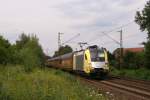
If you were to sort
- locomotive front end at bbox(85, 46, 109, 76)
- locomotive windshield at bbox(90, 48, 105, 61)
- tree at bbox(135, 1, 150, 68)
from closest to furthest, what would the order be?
locomotive front end at bbox(85, 46, 109, 76) < locomotive windshield at bbox(90, 48, 105, 61) < tree at bbox(135, 1, 150, 68)

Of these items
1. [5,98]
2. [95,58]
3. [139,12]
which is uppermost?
[139,12]

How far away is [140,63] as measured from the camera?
70438 millimetres

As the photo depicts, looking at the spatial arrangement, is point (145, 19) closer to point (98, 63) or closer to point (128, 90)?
point (98, 63)

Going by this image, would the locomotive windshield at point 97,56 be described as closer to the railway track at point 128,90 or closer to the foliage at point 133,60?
the railway track at point 128,90

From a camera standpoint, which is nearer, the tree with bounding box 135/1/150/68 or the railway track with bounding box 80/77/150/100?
the railway track with bounding box 80/77/150/100

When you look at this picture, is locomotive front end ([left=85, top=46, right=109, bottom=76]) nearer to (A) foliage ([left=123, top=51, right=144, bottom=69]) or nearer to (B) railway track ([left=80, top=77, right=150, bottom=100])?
(B) railway track ([left=80, top=77, right=150, bottom=100])

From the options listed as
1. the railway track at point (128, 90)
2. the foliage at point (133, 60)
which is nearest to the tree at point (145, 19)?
the foliage at point (133, 60)

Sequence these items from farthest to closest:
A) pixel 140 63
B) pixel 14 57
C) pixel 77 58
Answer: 1. pixel 140 63
2. pixel 14 57
3. pixel 77 58

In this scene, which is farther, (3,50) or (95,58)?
(3,50)

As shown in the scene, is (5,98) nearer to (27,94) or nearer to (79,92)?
(27,94)

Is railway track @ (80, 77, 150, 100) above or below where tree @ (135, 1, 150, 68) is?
below

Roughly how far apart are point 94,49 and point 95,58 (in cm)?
110

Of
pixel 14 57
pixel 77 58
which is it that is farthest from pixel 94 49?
pixel 14 57

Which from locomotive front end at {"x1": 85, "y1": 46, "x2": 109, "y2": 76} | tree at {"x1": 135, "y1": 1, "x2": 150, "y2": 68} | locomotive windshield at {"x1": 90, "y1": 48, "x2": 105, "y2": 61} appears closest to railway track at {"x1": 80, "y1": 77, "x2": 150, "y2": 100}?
locomotive front end at {"x1": 85, "y1": 46, "x2": 109, "y2": 76}
